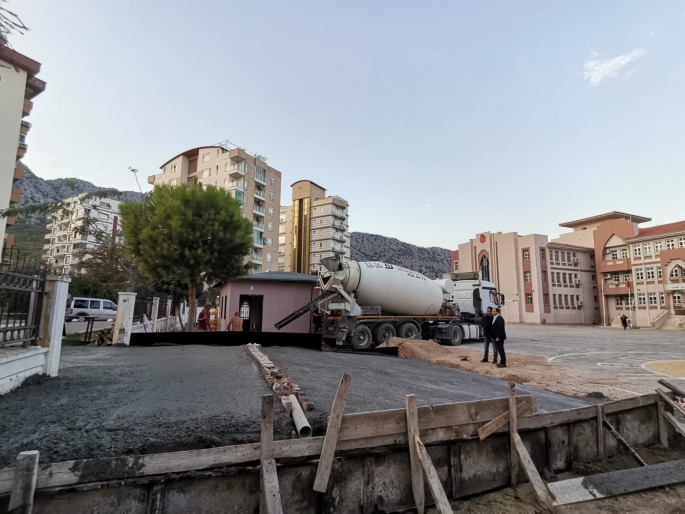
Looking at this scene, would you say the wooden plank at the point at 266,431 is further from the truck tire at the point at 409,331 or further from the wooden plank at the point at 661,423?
the truck tire at the point at 409,331

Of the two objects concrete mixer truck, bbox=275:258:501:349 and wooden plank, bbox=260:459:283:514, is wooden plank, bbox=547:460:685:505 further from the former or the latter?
concrete mixer truck, bbox=275:258:501:349

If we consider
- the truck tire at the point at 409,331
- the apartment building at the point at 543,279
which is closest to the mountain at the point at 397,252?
the apartment building at the point at 543,279

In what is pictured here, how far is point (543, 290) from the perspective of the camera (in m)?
46.3

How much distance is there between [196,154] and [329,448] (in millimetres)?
55475

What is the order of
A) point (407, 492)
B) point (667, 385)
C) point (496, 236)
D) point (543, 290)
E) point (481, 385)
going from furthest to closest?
point (496, 236) < point (543, 290) < point (481, 385) < point (667, 385) < point (407, 492)

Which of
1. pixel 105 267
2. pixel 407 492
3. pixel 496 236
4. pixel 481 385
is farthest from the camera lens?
pixel 496 236

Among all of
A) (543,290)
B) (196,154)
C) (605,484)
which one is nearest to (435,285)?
(605,484)

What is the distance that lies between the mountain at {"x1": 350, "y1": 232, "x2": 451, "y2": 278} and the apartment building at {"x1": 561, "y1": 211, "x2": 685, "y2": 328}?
7286 cm

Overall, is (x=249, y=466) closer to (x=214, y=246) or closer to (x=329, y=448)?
(x=329, y=448)

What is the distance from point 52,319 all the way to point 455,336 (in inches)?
610

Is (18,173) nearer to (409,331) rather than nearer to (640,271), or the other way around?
(409,331)

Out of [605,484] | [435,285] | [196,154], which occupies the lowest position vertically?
[605,484]

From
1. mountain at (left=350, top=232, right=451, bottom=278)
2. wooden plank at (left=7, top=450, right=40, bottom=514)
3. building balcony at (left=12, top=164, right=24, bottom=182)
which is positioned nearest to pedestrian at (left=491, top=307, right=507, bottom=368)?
wooden plank at (left=7, top=450, right=40, bottom=514)

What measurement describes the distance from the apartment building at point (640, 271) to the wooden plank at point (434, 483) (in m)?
44.2
